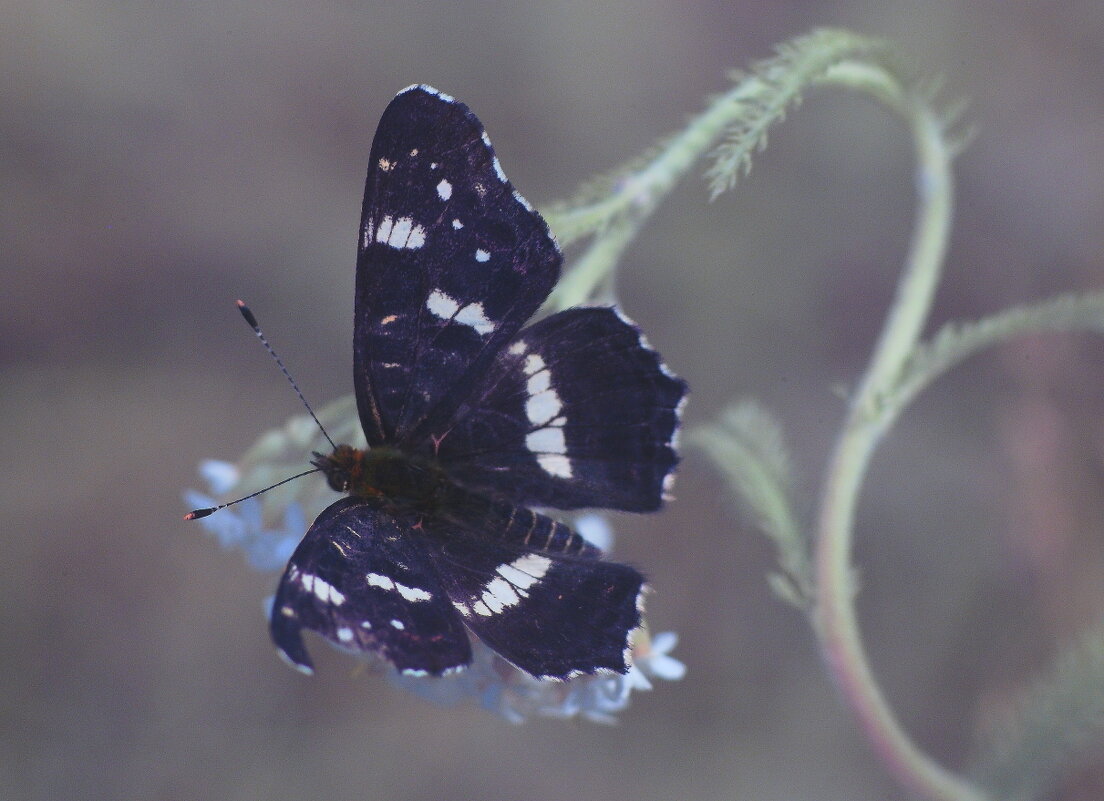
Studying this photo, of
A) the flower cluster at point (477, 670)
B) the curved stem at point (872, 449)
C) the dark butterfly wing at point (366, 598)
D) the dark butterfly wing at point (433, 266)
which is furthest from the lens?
the curved stem at point (872, 449)

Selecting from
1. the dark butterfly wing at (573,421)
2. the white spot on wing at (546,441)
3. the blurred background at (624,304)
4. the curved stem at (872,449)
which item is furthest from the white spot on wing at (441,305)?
the blurred background at (624,304)

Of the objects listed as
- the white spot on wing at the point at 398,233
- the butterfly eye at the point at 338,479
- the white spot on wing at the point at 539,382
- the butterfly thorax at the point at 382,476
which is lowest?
the butterfly eye at the point at 338,479

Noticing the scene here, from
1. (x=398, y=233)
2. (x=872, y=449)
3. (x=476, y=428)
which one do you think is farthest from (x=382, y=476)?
(x=872, y=449)

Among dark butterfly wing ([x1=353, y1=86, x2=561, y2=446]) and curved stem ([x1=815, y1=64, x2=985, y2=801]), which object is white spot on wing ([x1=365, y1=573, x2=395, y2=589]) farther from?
curved stem ([x1=815, y1=64, x2=985, y2=801])

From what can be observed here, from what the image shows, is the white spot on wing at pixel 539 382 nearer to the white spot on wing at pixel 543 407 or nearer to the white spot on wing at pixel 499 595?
the white spot on wing at pixel 543 407

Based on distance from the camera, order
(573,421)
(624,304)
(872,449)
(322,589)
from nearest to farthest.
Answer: (322,589), (573,421), (872,449), (624,304)

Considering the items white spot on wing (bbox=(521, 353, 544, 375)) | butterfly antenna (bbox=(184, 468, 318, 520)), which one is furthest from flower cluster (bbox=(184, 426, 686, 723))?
white spot on wing (bbox=(521, 353, 544, 375))

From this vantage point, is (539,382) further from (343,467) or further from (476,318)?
(343,467)
